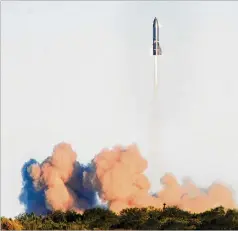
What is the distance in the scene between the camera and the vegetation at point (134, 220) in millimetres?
84750

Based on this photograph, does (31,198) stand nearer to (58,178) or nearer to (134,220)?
(58,178)

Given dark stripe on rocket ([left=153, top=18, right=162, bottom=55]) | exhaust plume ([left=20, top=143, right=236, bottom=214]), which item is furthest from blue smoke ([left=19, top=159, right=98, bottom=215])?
dark stripe on rocket ([left=153, top=18, right=162, bottom=55])

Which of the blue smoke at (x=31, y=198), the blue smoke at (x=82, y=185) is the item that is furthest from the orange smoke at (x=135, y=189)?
the blue smoke at (x=31, y=198)

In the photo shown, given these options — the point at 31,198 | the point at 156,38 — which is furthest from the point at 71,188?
the point at 156,38

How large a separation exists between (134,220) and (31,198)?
8680mm

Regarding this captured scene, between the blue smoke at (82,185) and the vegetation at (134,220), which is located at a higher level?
the blue smoke at (82,185)

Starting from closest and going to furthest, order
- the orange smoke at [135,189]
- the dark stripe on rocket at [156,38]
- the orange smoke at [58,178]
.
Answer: the dark stripe on rocket at [156,38]
the orange smoke at [135,189]
the orange smoke at [58,178]

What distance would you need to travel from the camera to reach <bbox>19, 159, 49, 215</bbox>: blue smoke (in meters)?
90.0

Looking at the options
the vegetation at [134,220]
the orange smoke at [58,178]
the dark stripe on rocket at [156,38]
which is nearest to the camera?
the vegetation at [134,220]

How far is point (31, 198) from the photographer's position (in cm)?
9050

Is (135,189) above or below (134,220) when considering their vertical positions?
above

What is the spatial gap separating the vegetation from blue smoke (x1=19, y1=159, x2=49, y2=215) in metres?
1.89

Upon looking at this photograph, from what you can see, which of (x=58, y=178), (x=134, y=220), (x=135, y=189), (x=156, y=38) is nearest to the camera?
(x=134, y=220)

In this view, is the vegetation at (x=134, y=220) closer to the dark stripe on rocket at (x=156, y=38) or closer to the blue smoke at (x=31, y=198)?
the blue smoke at (x=31, y=198)
